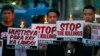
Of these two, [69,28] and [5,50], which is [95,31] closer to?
[69,28]

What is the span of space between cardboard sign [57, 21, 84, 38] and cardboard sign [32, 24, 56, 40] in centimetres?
11

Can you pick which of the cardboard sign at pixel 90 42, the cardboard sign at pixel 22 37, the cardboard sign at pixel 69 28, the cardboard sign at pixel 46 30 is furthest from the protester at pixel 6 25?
the cardboard sign at pixel 90 42

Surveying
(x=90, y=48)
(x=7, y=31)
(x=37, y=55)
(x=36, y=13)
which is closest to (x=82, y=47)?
(x=90, y=48)

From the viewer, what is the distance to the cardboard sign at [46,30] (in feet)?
24.8

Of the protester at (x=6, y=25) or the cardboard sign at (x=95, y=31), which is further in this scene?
the protester at (x=6, y=25)

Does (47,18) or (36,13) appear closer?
(47,18)

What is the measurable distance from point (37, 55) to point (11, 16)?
86cm

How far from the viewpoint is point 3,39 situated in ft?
24.6

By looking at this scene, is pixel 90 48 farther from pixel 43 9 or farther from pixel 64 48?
pixel 43 9

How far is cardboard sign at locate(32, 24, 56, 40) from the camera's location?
7.55 m

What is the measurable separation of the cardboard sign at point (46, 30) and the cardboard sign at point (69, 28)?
0.36 ft

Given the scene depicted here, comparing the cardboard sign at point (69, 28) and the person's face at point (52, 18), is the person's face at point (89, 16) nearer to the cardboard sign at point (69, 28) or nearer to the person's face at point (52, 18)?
the cardboard sign at point (69, 28)

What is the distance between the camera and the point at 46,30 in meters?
7.59

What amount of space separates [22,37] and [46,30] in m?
0.45
